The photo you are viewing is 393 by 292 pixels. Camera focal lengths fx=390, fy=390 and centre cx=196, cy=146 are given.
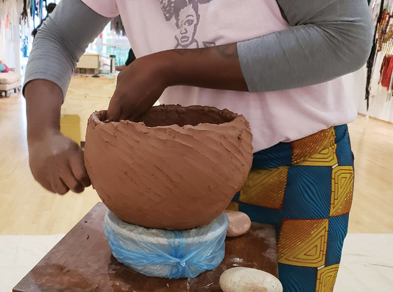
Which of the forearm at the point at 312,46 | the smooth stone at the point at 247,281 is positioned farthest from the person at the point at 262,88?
the smooth stone at the point at 247,281

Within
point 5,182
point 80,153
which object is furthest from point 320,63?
point 5,182

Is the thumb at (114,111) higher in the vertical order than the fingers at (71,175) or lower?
higher

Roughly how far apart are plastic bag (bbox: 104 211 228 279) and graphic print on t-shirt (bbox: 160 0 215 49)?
293 mm

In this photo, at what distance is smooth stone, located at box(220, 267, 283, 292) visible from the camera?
1.59 feet

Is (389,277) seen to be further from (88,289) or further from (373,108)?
(373,108)

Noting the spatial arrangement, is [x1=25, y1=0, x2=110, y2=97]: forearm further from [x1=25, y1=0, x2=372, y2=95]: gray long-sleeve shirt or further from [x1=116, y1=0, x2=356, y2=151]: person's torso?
[x1=25, y1=0, x2=372, y2=95]: gray long-sleeve shirt

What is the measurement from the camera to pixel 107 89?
3400 millimetres

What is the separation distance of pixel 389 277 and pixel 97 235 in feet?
5.50

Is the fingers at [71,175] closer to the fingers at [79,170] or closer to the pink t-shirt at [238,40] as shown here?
the fingers at [79,170]

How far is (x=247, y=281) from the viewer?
497 millimetres

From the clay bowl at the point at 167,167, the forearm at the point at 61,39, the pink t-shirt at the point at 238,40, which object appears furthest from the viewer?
the forearm at the point at 61,39

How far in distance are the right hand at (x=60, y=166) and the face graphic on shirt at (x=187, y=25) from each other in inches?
9.5

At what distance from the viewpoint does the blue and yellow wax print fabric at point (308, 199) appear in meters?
0.69

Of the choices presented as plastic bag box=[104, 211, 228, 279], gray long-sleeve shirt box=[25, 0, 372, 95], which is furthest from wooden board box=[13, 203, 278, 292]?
gray long-sleeve shirt box=[25, 0, 372, 95]
